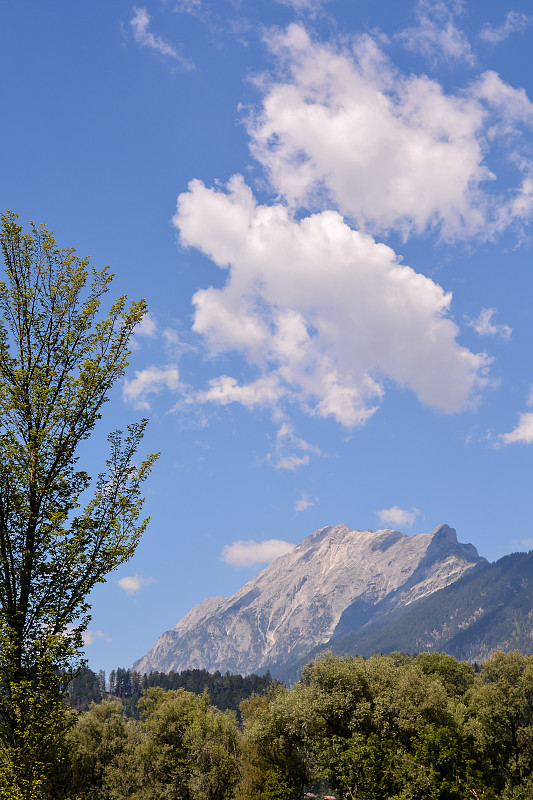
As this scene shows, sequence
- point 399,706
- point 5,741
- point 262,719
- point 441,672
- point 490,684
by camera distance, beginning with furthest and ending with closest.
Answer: point 441,672, point 490,684, point 262,719, point 399,706, point 5,741

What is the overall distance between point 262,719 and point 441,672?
3717cm

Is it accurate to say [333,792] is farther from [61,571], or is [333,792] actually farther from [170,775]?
[61,571]

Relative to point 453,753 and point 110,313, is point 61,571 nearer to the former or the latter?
point 110,313

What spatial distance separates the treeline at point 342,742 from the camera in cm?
4300

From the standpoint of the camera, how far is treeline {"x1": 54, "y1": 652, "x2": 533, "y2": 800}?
4300 cm

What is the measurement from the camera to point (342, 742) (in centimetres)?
4809

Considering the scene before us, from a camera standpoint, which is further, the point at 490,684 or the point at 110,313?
the point at 490,684

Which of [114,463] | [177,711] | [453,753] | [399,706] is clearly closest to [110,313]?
[114,463]

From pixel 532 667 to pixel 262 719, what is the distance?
30.2m

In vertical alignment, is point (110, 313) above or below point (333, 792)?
above

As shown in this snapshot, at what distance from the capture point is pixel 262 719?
193ft

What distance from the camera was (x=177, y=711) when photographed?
75188mm

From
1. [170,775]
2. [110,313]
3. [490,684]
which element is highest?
[110,313]

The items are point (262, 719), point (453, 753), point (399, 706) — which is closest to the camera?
point (453, 753)
